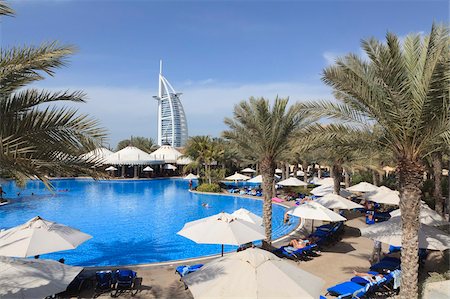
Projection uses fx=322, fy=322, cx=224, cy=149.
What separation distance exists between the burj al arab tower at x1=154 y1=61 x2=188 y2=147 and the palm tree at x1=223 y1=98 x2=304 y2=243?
15893 centimetres

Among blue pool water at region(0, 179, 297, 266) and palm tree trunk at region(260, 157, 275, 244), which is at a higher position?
palm tree trunk at region(260, 157, 275, 244)

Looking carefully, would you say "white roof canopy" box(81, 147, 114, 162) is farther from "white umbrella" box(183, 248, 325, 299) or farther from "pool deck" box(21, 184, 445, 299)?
"pool deck" box(21, 184, 445, 299)

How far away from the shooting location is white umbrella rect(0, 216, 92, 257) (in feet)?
26.7

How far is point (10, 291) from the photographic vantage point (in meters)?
6.09

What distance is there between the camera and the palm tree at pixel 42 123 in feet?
17.9

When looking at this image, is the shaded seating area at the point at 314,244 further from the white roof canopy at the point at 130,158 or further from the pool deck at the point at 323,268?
the white roof canopy at the point at 130,158

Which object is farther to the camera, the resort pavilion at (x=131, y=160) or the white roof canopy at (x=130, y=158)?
the resort pavilion at (x=131, y=160)

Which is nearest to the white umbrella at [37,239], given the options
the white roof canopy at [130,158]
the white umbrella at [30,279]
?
the white umbrella at [30,279]

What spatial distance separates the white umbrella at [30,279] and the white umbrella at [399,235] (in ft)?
27.9

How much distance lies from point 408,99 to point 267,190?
21.5ft

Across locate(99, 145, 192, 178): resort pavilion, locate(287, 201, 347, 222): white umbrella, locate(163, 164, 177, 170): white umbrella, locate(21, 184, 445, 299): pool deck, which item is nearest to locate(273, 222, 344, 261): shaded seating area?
locate(21, 184, 445, 299): pool deck

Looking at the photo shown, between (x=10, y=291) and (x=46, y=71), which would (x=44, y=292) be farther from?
(x=46, y=71)

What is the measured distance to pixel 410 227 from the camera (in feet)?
24.7

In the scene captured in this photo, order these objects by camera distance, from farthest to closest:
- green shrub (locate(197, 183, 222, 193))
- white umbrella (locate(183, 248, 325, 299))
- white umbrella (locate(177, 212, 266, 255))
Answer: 1. green shrub (locate(197, 183, 222, 193))
2. white umbrella (locate(177, 212, 266, 255))
3. white umbrella (locate(183, 248, 325, 299))
